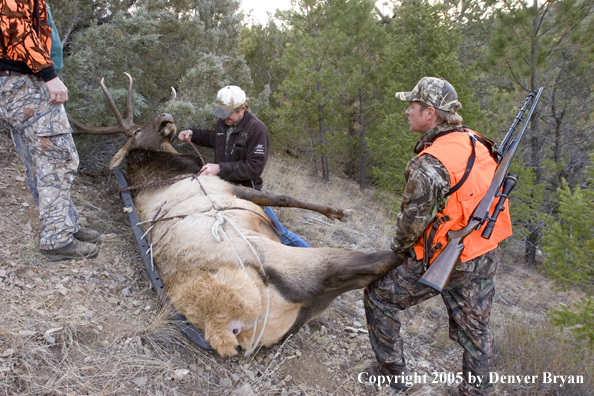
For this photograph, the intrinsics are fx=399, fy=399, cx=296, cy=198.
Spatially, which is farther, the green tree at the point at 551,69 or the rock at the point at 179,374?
the green tree at the point at 551,69

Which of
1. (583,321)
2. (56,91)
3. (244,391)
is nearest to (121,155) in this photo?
(56,91)

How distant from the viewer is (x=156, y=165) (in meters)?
4.78

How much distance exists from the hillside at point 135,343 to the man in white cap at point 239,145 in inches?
45.2

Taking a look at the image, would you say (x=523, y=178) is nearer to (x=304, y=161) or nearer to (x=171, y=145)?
(x=304, y=161)

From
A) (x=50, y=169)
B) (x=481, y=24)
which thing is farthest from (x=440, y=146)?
(x=481, y=24)

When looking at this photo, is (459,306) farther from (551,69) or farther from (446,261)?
(551,69)

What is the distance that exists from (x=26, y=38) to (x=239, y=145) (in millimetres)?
2207

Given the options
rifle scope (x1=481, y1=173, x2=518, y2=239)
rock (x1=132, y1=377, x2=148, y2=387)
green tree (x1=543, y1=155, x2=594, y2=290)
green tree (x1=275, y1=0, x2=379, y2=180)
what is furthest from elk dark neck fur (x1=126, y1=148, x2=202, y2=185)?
green tree (x1=275, y1=0, x2=379, y2=180)

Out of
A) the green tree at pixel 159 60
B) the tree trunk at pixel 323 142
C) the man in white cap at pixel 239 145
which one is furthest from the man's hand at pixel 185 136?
the tree trunk at pixel 323 142

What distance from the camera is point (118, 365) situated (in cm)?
255

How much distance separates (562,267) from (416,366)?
11.0 ft

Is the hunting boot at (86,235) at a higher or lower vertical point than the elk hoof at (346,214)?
lower

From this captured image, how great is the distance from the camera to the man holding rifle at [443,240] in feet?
8.16

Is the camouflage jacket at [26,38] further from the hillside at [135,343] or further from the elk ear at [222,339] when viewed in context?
the elk ear at [222,339]
